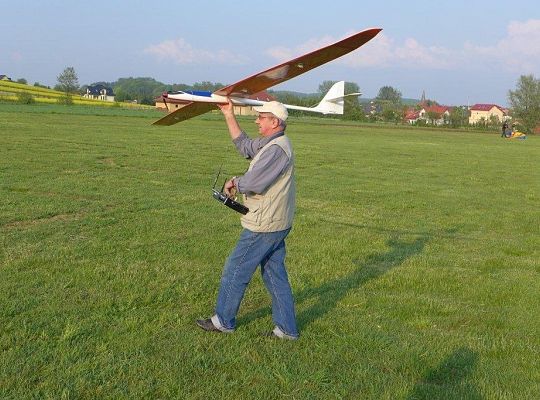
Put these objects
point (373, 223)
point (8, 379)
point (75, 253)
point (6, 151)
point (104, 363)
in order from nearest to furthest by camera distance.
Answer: point (8, 379), point (104, 363), point (75, 253), point (373, 223), point (6, 151)

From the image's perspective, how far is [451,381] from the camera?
443cm

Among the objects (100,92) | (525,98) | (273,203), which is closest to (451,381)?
(273,203)

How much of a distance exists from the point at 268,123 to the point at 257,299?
2.03m

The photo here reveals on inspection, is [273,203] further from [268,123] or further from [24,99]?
[24,99]

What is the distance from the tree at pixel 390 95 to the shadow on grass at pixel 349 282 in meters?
124

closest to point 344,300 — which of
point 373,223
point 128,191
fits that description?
point 373,223

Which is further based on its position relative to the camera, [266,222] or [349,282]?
[349,282]

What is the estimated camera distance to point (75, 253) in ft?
24.1

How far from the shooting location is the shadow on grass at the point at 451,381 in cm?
417

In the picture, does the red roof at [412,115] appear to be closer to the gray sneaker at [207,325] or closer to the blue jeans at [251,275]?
the blue jeans at [251,275]

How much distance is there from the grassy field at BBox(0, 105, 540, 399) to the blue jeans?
0.19 meters

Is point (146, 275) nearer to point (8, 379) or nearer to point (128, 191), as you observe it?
point (8, 379)

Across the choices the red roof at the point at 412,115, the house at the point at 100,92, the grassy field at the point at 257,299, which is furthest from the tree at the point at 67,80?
the grassy field at the point at 257,299

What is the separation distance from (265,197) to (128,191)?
822cm
